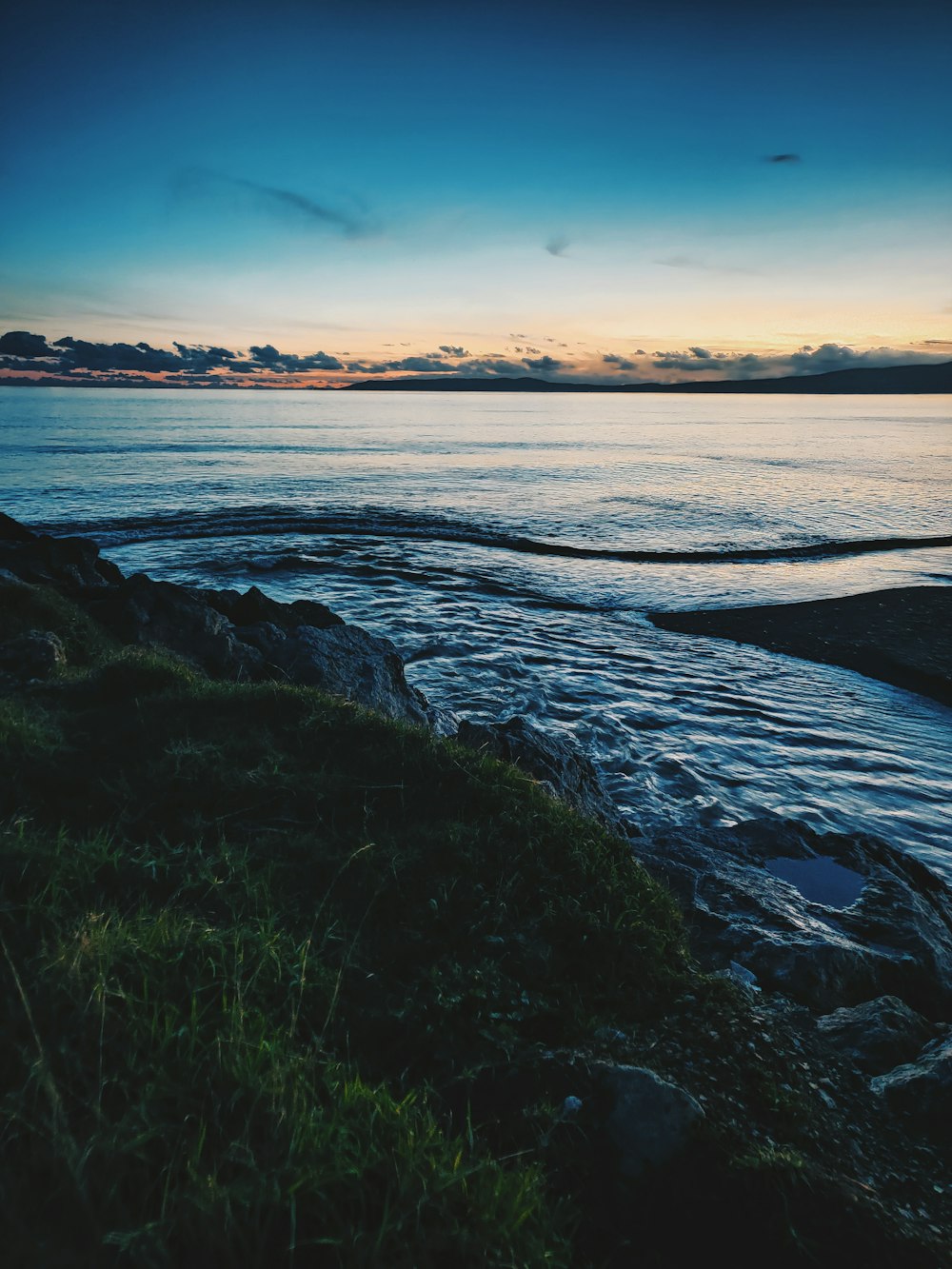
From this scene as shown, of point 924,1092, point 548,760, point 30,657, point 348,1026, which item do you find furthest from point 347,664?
point 924,1092

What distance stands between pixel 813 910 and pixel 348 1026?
4966 millimetres

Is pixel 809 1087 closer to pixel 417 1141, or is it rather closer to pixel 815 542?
pixel 417 1141

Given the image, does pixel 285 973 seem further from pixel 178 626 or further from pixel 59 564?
pixel 59 564

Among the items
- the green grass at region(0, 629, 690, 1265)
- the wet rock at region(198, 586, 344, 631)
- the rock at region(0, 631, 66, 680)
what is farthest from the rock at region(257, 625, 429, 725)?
the green grass at region(0, 629, 690, 1265)

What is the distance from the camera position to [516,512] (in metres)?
33.5

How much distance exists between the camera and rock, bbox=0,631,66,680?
24.0 feet

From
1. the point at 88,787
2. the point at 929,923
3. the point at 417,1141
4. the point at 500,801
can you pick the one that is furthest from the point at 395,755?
the point at 929,923

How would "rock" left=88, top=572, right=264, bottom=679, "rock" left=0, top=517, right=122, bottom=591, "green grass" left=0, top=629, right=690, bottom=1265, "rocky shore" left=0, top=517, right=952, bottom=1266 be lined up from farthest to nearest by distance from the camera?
"rock" left=0, top=517, right=122, bottom=591 < "rock" left=88, top=572, right=264, bottom=679 < "rocky shore" left=0, top=517, right=952, bottom=1266 < "green grass" left=0, top=629, right=690, bottom=1265

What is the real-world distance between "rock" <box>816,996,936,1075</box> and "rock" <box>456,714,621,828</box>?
283 centimetres

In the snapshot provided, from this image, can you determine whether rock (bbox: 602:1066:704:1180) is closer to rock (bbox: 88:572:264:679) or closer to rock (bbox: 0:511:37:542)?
rock (bbox: 88:572:264:679)

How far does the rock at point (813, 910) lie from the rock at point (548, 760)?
0.74m

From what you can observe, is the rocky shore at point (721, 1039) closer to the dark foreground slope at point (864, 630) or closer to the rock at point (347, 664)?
the rock at point (347, 664)

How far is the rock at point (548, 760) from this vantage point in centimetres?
732

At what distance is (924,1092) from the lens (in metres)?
3.55
